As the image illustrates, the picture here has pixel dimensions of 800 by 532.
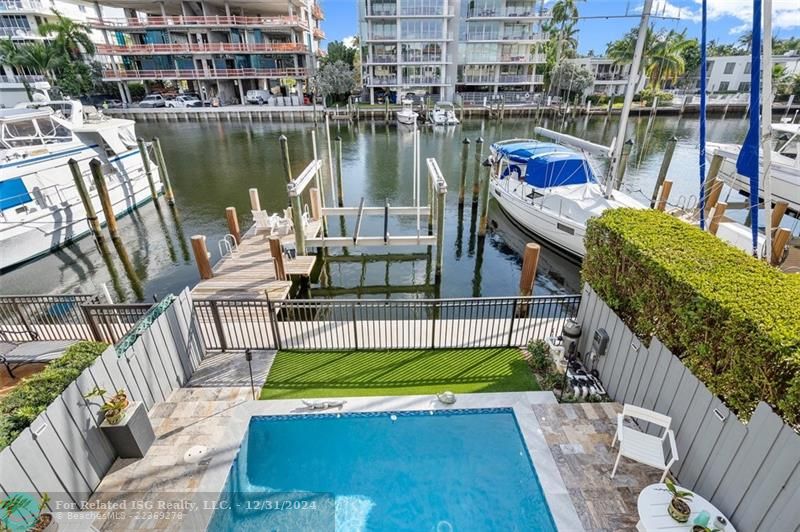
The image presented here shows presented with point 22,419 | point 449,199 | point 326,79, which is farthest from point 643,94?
point 22,419

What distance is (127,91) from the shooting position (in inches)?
2041

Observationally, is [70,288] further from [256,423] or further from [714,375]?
[714,375]

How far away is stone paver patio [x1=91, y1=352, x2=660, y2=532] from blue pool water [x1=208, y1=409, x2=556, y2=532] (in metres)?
0.46

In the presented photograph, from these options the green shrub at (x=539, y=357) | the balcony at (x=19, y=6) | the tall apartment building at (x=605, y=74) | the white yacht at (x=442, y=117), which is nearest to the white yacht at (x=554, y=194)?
the green shrub at (x=539, y=357)

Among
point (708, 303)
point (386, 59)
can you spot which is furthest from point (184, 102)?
point (708, 303)

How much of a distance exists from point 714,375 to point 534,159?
12.9 metres

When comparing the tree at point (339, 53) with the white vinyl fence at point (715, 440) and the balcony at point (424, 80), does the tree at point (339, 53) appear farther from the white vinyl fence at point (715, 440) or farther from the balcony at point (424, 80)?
the white vinyl fence at point (715, 440)

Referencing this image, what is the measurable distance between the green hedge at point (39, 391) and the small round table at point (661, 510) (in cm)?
733

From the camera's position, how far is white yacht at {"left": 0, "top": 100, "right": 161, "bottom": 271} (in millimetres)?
14602

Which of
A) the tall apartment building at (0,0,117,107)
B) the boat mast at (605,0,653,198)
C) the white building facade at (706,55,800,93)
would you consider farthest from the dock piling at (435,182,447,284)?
the white building facade at (706,55,800,93)

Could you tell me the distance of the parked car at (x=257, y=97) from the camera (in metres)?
52.2

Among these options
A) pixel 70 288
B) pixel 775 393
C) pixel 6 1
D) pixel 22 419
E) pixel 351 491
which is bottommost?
pixel 70 288

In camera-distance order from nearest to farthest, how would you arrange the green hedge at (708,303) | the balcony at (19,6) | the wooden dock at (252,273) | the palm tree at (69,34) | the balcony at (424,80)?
1. the green hedge at (708,303)
2. the wooden dock at (252,273)
3. the palm tree at (69,34)
4. the balcony at (19,6)
5. the balcony at (424,80)

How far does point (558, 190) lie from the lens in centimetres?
1563
